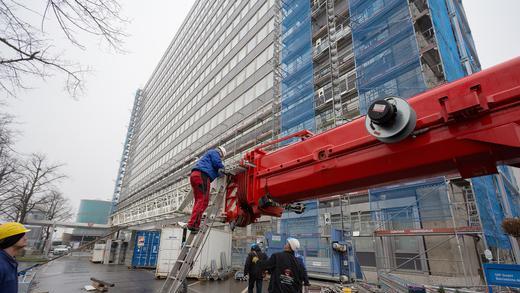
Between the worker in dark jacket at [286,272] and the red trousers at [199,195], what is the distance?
1714 millimetres

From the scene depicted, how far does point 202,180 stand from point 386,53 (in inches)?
439

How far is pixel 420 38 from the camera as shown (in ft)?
40.9

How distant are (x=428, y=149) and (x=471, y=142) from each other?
10.9 inches

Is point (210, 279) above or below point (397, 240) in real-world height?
below

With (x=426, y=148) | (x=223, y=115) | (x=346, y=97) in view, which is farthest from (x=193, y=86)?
(x=426, y=148)

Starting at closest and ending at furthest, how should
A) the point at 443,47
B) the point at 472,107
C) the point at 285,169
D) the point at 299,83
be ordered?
A: the point at 472,107, the point at 285,169, the point at 443,47, the point at 299,83

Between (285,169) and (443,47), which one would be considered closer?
(285,169)

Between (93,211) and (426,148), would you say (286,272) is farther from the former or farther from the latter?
(93,211)

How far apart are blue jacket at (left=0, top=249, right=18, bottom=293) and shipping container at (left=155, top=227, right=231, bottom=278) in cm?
1133

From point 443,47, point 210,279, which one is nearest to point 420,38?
point 443,47

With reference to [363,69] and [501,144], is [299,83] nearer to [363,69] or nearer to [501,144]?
[363,69]

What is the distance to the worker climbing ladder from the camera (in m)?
3.17

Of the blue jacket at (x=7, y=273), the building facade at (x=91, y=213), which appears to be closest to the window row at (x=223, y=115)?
the blue jacket at (x=7, y=273)

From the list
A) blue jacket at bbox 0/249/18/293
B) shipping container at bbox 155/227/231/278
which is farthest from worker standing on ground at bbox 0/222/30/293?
shipping container at bbox 155/227/231/278
